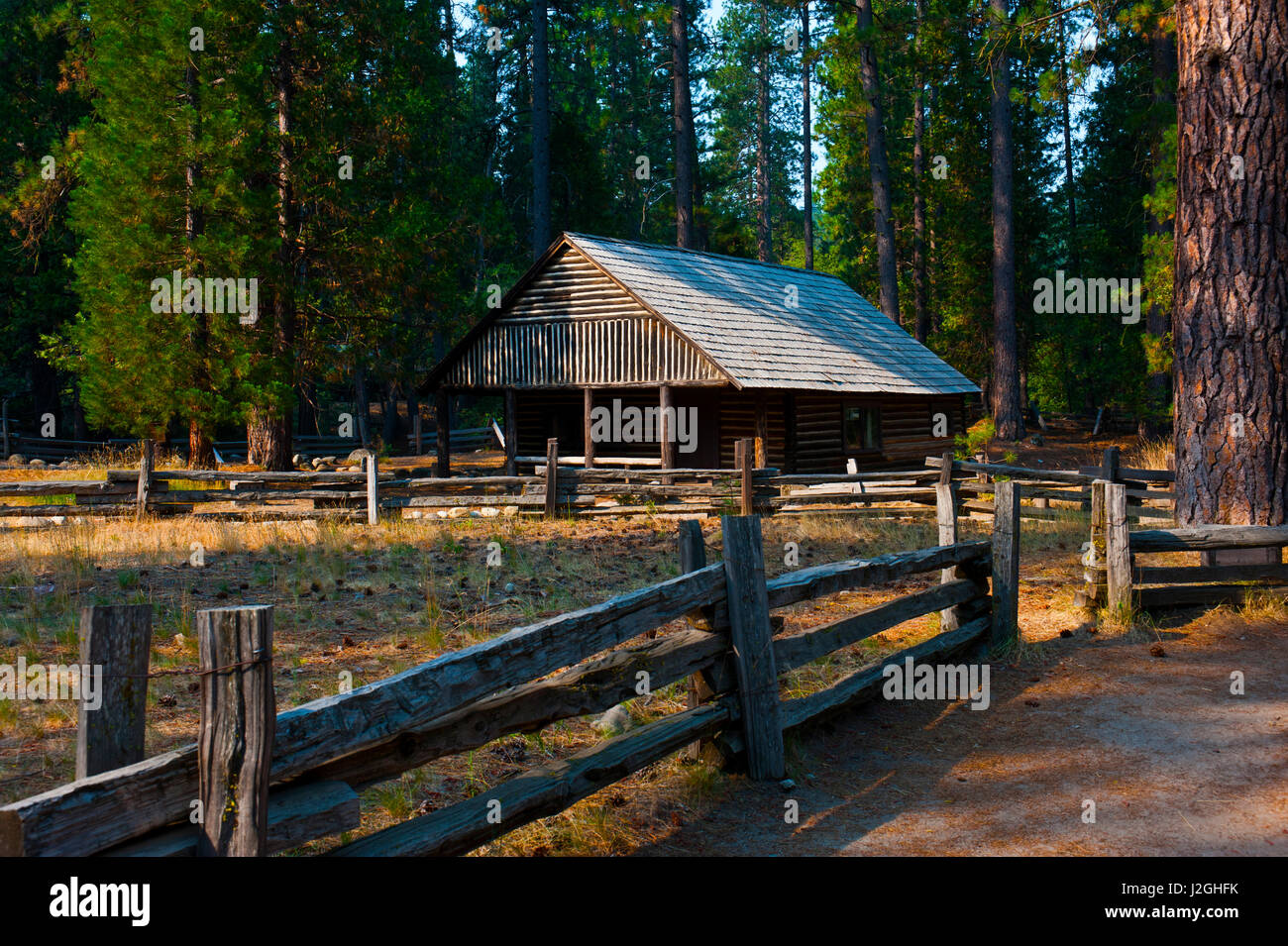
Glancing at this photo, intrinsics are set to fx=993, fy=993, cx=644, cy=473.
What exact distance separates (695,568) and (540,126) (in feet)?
96.2

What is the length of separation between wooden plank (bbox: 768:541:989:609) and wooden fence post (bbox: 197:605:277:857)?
341 cm

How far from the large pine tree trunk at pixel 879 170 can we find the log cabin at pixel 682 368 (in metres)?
Answer: 5.34

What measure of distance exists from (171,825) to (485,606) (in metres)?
6.51

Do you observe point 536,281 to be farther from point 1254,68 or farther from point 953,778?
point 953,778

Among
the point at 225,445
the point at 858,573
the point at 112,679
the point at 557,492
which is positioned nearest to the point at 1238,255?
the point at 858,573

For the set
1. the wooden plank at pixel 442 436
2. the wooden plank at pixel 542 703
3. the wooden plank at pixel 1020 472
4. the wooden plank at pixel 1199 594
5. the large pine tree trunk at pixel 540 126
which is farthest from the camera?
the large pine tree trunk at pixel 540 126

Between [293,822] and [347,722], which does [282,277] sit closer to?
[347,722]

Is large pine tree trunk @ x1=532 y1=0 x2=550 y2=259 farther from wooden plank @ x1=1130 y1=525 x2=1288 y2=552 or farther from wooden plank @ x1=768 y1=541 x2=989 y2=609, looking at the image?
wooden plank @ x1=768 y1=541 x2=989 y2=609

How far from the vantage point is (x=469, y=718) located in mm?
4457

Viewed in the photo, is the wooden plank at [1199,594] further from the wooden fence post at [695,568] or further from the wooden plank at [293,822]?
the wooden plank at [293,822]

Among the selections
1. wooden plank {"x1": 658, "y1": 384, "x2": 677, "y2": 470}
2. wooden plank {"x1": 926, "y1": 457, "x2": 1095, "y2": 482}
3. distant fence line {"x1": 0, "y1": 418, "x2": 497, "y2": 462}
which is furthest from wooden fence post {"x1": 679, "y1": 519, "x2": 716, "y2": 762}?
distant fence line {"x1": 0, "y1": 418, "x2": 497, "y2": 462}

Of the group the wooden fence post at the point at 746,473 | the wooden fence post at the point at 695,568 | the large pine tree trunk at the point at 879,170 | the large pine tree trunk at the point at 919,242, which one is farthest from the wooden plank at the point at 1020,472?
the large pine tree trunk at the point at 919,242

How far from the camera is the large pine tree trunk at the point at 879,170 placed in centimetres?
3069

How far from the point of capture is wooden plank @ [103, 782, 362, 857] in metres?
3.33
